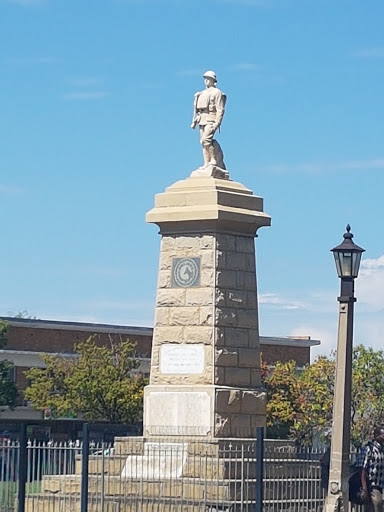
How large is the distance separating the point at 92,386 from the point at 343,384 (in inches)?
1382

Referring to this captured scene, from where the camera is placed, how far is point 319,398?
58.2 meters

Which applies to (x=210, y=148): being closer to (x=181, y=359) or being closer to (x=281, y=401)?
(x=181, y=359)

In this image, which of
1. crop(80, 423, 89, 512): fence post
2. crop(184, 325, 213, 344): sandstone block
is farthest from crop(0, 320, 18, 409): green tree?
crop(80, 423, 89, 512): fence post

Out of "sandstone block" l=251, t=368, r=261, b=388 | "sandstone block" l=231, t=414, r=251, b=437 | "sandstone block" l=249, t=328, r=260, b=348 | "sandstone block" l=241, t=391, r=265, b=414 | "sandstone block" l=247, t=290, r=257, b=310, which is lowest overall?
"sandstone block" l=231, t=414, r=251, b=437

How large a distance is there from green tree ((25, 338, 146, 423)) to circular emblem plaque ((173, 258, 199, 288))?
28.6 meters

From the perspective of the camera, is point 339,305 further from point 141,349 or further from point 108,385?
point 141,349

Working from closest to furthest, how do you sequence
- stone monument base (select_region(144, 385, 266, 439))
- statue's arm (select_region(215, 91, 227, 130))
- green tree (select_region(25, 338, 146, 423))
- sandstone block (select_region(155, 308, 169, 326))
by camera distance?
stone monument base (select_region(144, 385, 266, 439)) < sandstone block (select_region(155, 308, 169, 326)) < statue's arm (select_region(215, 91, 227, 130)) < green tree (select_region(25, 338, 146, 423))

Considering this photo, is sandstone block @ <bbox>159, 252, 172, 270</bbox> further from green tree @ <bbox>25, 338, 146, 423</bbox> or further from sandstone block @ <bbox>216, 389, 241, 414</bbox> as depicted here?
green tree @ <bbox>25, 338, 146, 423</bbox>

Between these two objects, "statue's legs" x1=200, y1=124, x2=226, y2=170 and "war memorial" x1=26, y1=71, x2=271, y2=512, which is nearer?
"war memorial" x1=26, y1=71, x2=271, y2=512

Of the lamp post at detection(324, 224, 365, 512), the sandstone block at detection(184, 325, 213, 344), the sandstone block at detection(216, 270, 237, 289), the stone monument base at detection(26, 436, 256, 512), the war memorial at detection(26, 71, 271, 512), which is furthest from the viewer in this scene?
the sandstone block at detection(216, 270, 237, 289)

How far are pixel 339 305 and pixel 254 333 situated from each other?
19.1 feet

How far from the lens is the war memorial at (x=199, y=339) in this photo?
25828 millimetres

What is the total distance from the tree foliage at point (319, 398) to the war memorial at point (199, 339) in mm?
30120

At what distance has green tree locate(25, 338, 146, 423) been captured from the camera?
55.4 meters
